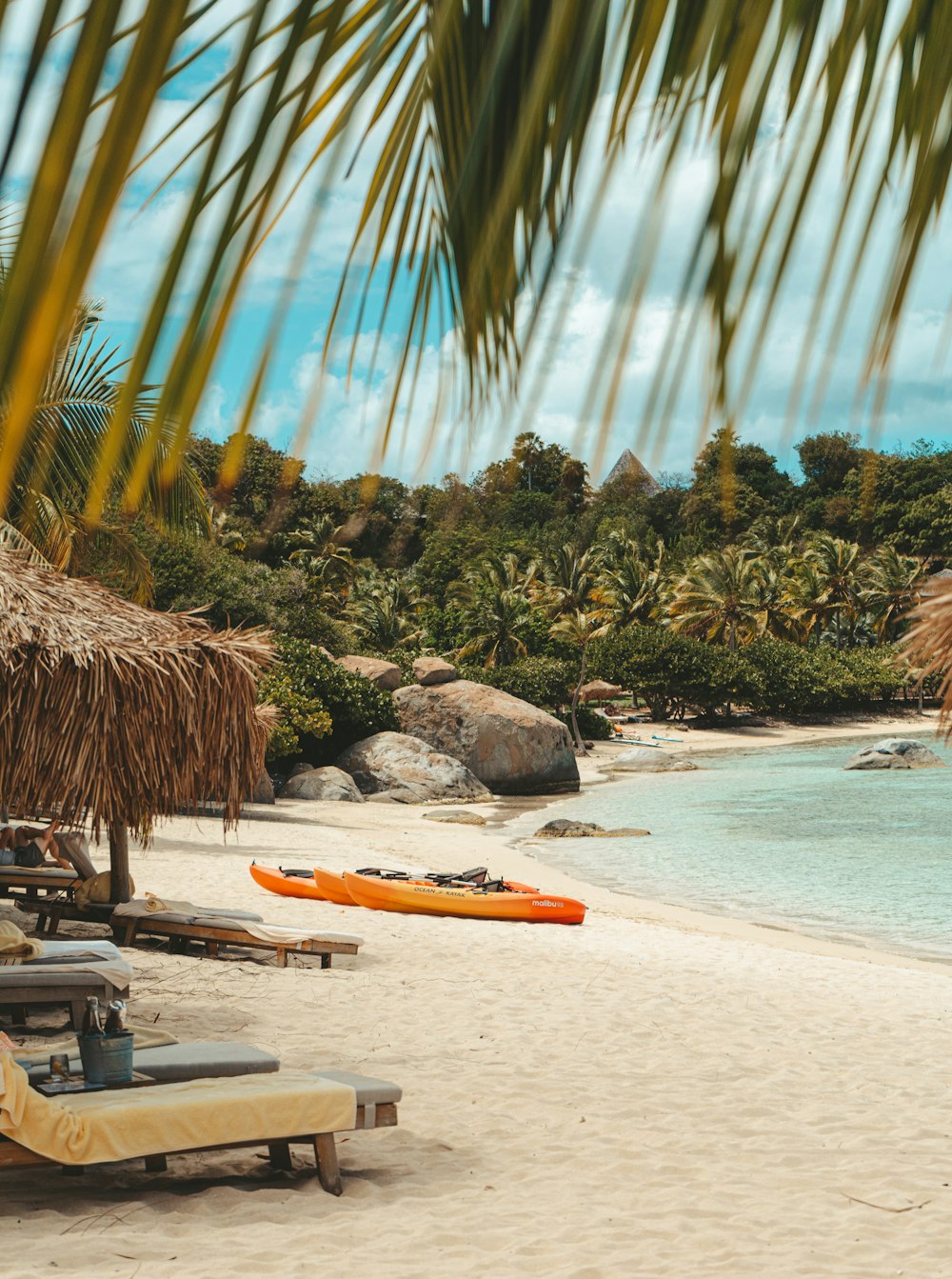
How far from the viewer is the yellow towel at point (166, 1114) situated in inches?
169

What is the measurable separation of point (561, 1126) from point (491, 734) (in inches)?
916

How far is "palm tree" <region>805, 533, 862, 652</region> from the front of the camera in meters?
50.9

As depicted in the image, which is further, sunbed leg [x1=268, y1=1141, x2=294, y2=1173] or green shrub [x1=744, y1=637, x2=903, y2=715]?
green shrub [x1=744, y1=637, x2=903, y2=715]

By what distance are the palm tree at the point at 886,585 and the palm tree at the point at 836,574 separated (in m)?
0.49

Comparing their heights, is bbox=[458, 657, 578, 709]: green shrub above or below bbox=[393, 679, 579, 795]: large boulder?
above

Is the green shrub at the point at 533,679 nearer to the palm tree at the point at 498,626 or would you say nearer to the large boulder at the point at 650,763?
the palm tree at the point at 498,626

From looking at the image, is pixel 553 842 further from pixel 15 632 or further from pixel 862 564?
pixel 862 564

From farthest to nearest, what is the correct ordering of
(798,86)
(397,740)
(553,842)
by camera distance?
(397,740) → (553,842) → (798,86)

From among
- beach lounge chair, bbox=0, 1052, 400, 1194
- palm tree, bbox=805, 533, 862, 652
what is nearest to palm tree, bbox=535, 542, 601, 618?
palm tree, bbox=805, 533, 862, 652

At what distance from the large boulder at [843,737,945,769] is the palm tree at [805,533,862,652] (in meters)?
14.6

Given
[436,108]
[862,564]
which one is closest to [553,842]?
[436,108]

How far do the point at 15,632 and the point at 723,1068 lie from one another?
15.8ft

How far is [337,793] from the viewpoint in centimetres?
2325

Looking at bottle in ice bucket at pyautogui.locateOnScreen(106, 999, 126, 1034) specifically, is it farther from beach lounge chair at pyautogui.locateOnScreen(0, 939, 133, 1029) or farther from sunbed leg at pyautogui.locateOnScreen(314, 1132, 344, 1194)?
beach lounge chair at pyautogui.locateOnScreen(0, 939, 133, 1029)
